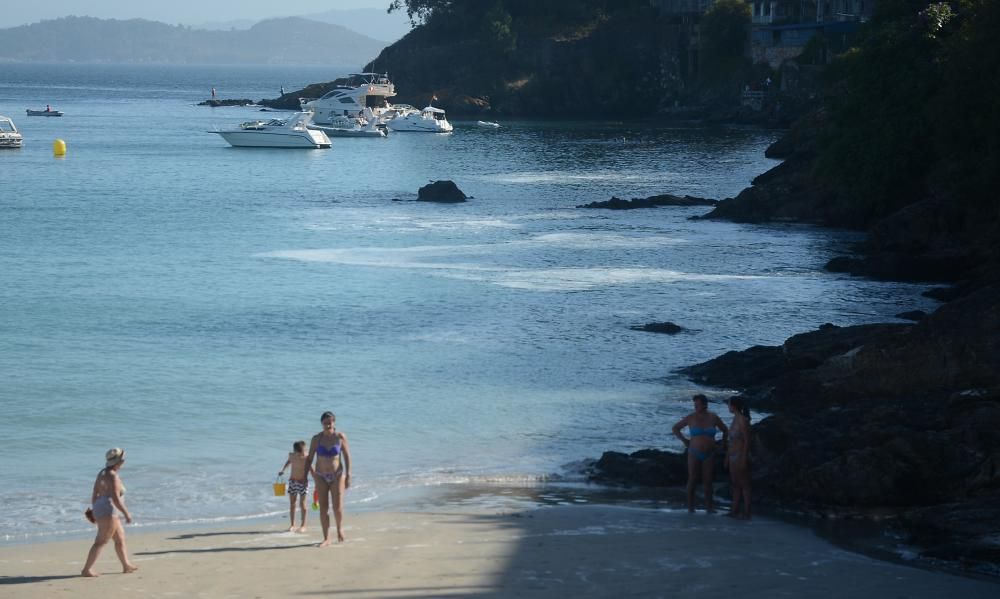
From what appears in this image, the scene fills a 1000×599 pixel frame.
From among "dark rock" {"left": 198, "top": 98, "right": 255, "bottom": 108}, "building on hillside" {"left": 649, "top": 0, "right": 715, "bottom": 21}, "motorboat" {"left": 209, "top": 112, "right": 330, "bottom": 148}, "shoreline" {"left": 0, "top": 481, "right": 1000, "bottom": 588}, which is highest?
"building on hillside" {"left": 649, "top": 0, "right": 715, "bottom": 21}

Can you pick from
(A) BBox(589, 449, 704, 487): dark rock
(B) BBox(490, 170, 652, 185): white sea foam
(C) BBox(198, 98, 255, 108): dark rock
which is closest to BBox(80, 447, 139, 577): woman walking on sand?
(A) BBox(589, 449, 704, 487): dark rock

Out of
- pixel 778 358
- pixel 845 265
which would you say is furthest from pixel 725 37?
pixel 778 358

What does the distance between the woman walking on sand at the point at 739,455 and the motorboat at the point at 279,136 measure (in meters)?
82.8

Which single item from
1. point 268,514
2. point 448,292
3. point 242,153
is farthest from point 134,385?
point 242,153

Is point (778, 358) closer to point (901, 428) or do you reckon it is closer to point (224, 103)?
point (901, 428)

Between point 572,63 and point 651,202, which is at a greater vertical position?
point 572,63

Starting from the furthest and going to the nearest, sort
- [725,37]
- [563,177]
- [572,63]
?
[572,63] → [725,37] → [563,177]

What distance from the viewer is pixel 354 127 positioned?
373 feet

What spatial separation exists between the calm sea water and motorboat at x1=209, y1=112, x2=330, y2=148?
26511 mm

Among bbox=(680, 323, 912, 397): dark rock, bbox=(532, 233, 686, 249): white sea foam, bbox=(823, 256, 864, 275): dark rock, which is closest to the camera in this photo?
bbox=(680, 323, 912, 397): dark rock

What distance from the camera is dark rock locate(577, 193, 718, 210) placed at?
59250 millimetres

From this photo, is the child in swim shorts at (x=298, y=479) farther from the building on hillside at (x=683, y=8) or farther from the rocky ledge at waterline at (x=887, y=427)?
the building on hillside at (x=683, y=8)

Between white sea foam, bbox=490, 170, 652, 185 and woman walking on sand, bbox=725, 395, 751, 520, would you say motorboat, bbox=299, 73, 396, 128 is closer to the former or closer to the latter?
white sea foam, bbox=490, 170, 652, 185

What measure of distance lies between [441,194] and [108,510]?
4855cm
